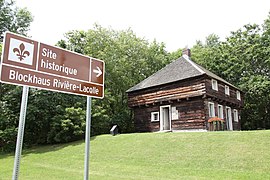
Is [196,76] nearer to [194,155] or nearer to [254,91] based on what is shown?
[194,155]

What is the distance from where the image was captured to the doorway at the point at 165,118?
22578 millimetres

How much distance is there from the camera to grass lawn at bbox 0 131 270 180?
9445 mm

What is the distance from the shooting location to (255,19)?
32.5 m

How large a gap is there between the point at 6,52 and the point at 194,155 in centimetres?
1020

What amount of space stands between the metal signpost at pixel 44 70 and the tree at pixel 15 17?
96.6 ft

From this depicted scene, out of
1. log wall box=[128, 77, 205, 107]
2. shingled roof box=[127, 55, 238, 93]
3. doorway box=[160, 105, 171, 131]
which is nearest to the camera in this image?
log wall box=[128, 77, 205, 107]

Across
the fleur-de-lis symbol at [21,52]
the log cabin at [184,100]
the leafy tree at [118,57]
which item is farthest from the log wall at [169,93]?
the fleur-de-lis symbol at [21,52]

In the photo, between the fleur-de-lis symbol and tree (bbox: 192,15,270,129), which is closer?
the fleur-de-lis symbol

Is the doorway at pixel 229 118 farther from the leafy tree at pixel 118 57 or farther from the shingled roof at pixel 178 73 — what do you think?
Answer: the leafy tree at pixel 118 57

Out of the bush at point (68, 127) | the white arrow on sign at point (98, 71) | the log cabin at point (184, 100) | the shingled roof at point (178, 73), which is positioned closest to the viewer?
the white arrow on sign at point (98, 71)

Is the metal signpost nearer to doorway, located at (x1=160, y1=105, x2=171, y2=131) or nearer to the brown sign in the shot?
the brown sign

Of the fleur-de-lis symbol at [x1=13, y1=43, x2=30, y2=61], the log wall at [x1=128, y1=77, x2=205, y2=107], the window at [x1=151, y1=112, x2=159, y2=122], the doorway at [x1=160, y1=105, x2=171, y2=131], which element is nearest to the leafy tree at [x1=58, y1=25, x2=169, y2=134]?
the log wall at [x1=128, y1=77, x2=205, y2=107]

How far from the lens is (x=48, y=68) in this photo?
4.30 m

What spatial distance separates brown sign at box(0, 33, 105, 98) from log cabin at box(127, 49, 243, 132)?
52.7 feet
